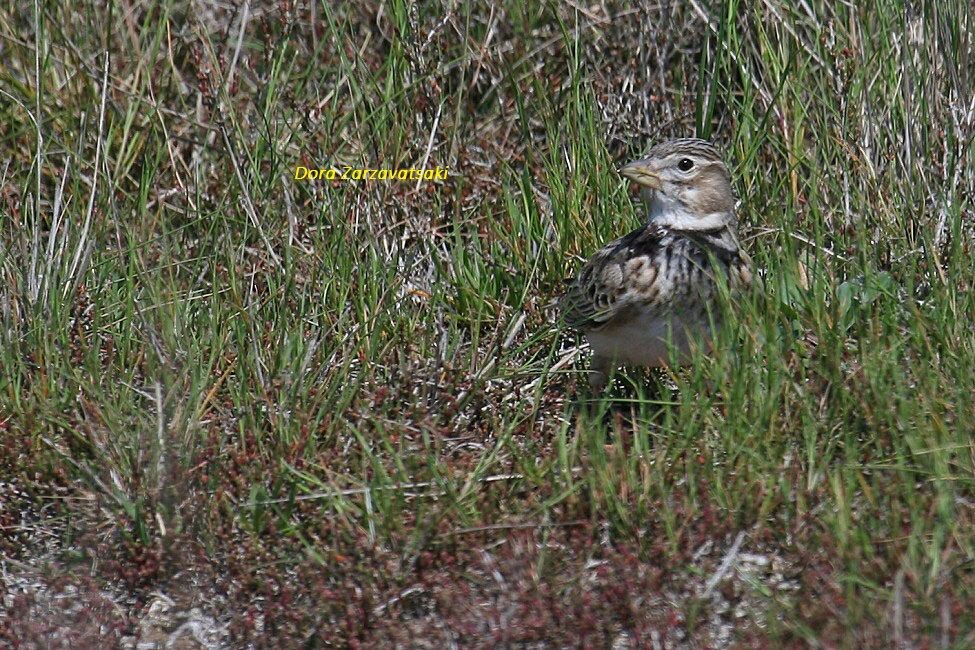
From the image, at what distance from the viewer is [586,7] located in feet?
21.2

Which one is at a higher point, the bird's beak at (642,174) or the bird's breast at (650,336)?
the bird's beak at (642,174)

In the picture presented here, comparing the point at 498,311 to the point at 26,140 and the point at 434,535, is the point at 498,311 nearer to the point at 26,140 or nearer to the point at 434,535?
the point at 434,535

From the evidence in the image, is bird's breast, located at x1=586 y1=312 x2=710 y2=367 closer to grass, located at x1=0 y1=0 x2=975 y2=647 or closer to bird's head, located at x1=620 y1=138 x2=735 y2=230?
grass, located at x1=0 y1=0 x2=975 y2=647

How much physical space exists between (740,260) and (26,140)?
3062 mm

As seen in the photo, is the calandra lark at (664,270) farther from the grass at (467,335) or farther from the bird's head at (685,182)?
the grass at (467,335)

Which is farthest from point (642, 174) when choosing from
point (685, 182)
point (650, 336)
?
point (650, 336)

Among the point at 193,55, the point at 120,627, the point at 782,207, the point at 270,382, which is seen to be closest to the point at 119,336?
the point at 270,382

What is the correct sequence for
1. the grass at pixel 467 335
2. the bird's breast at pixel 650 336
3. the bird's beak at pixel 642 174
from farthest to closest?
the bird's beak at pixel 642 174 < the bird's breast at pixel 650 336 < the grass at pixel 467 335

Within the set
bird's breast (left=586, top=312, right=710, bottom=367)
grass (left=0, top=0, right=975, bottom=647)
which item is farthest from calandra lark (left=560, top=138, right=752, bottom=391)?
grass (left=0, top=0, right=975, bottom=647)

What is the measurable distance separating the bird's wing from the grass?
25cm

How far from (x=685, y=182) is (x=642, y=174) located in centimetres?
16

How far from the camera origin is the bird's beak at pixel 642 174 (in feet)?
17.2

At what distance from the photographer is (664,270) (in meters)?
4.99

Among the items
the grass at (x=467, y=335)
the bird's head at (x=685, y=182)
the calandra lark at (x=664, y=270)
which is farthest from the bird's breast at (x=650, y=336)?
the bird's head at (x=685, y=182)
